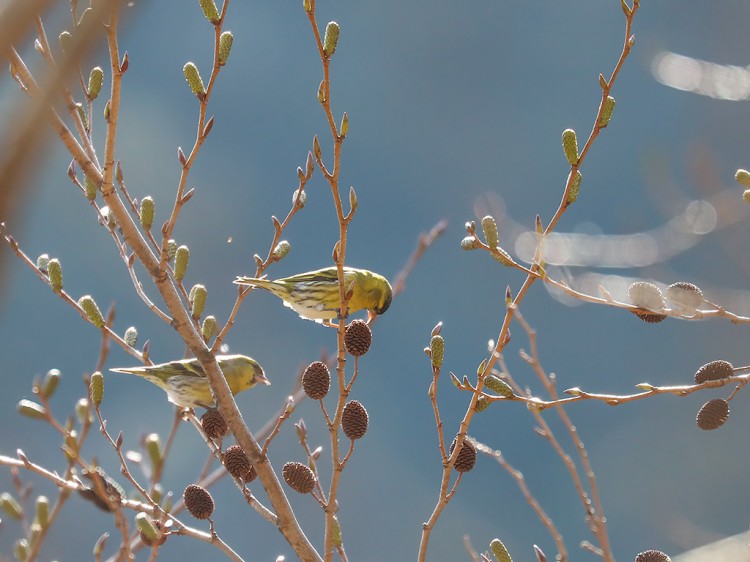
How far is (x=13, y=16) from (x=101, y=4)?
8 cm

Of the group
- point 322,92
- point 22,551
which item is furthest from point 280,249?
point 22,551

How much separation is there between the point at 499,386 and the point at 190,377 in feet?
6.23

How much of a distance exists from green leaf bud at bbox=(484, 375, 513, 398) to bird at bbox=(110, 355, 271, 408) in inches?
61.4

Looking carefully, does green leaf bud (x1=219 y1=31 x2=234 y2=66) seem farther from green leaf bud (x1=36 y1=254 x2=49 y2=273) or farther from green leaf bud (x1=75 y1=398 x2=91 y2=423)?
green leaf bud (x1=75 y1=398 x2=91 y2=423)

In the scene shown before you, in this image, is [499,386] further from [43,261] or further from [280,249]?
[43,261]

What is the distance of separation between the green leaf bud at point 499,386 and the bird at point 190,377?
61.4 inches

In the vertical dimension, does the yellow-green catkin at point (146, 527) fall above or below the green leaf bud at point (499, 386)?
below

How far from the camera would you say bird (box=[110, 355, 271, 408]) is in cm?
293

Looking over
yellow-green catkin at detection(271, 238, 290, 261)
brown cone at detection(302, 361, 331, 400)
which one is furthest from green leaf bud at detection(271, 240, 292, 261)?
brown cone at detection(302, 361, 331, 400)

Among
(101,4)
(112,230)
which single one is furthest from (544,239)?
(101,4)

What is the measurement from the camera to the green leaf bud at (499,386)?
53.9 inches

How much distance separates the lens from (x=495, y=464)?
5.84 metres

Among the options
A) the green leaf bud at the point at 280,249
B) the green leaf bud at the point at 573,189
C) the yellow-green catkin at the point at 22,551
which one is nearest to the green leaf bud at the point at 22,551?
the yellow-green catkin at the point at 22,551

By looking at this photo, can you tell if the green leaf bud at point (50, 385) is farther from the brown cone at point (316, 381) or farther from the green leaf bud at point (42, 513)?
the brown cone at point (316, 381)
